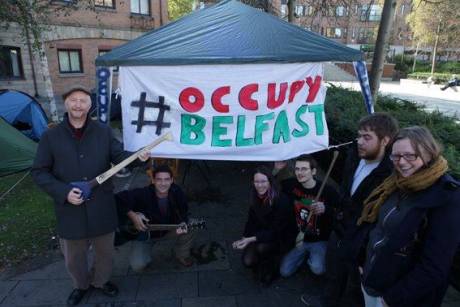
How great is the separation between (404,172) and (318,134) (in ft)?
6.83

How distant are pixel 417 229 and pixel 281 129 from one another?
2153mm

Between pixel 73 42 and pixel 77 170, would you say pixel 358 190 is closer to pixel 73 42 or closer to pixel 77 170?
pixel 77 170

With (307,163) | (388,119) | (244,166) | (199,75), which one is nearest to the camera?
(388,119)

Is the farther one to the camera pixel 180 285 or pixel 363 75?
pixel 363 75

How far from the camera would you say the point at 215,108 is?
3758 millimetres

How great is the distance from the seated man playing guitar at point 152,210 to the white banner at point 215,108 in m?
0.38

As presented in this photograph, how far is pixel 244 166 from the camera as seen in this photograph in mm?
7238

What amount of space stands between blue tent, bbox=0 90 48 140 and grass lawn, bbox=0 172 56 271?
7.20 ft

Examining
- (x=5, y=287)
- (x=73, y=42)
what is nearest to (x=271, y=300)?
(x=5, y=287)

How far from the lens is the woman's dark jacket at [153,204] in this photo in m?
3.46

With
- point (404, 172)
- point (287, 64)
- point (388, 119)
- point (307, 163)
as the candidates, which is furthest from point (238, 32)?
point (404, 172)

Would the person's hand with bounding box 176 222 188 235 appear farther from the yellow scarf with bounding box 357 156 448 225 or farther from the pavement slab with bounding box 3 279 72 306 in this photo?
the yellow scarf with bounding box 357 156 448 225

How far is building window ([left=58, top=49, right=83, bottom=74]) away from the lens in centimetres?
1764

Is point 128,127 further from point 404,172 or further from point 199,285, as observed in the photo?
point 404,172
